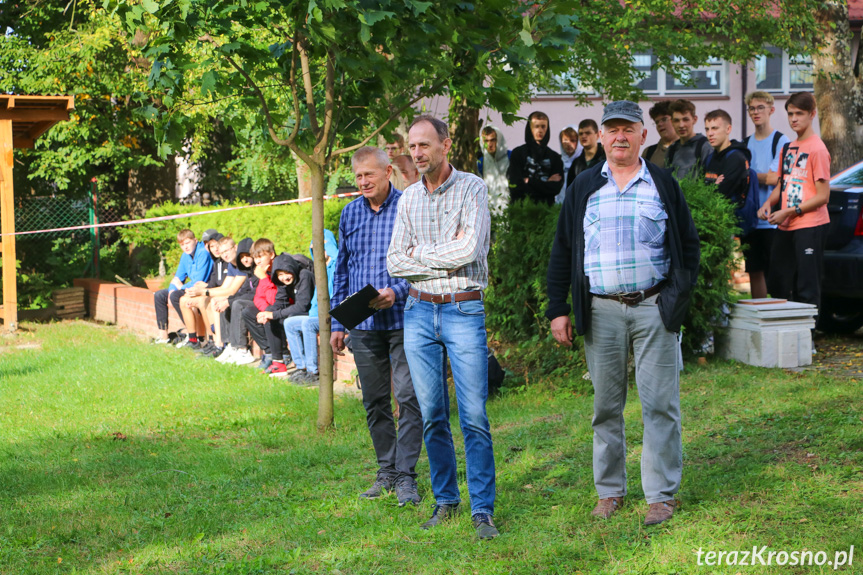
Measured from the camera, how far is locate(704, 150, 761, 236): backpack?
843 cm

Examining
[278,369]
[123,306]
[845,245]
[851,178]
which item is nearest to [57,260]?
[123,306]

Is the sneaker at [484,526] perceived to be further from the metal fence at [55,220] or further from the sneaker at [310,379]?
the metal fence at [55,220]

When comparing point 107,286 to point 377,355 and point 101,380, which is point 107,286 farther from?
point 377,355

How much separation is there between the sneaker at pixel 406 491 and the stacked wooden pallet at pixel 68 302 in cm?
1241

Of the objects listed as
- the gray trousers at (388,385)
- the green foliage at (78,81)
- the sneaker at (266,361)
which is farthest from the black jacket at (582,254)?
the green foliage at (78,81)

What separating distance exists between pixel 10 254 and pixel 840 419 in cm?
1210

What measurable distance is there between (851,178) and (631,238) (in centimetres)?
591

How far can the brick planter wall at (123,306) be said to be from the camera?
14039 millimetres

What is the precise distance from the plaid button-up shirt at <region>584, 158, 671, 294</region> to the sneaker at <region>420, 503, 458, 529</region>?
1.40 meters

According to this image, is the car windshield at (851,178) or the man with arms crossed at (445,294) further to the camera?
the car windshield at (851,178)

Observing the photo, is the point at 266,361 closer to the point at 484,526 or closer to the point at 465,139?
the point at 465,139

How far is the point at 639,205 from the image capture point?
4.54 m

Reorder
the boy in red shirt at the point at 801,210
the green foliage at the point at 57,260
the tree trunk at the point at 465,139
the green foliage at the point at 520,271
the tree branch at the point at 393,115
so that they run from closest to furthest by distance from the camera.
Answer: the tree branch at the point at 393,115, the boy in red shirt at the point at 801,210, the green foliage at the point at 520,271, the tree trunk at the point at 465,139, the green foliage at the point at 57,260

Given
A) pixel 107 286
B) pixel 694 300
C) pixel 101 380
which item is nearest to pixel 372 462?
pixel 694 300
